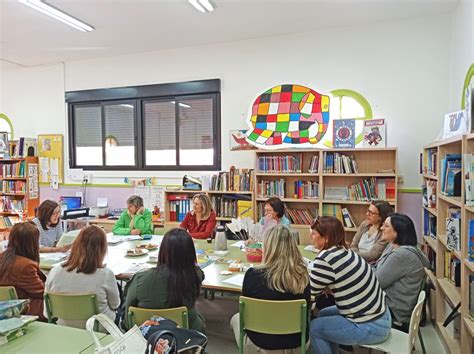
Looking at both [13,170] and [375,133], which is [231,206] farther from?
[13,170]

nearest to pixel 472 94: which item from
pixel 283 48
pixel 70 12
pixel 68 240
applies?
pixel 283 48

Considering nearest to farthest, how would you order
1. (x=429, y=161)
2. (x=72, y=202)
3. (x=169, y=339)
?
(x=169, y=339) < (x=429, y=161) < (x=72, y=202)

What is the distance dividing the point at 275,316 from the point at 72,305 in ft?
4.08

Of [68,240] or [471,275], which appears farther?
[68,240]

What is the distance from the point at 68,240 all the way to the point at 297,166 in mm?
2830

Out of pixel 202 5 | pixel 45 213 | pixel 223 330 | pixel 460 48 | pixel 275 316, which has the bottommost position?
pixel 223 330

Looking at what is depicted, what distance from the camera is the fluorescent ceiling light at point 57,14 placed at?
392 cm

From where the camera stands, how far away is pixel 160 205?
5707 millimetres

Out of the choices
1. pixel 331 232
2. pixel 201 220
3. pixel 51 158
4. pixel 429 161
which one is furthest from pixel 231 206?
pixel 51 158

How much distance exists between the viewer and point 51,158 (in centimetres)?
643

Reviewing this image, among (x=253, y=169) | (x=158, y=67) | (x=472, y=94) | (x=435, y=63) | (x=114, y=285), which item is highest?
(x=158, y=67)

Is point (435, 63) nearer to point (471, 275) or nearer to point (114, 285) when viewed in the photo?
point (471, 275)

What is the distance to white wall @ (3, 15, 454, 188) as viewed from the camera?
14.4ft

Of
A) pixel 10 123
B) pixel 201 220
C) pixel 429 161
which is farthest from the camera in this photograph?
pixel 10 123
